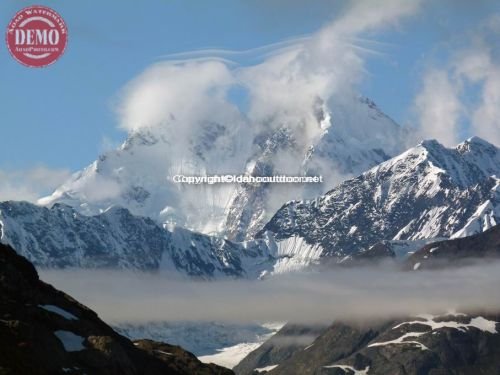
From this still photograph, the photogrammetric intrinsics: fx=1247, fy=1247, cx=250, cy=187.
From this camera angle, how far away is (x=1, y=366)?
189750 millimetres

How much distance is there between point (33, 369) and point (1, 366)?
34.6 feet

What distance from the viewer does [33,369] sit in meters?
200
